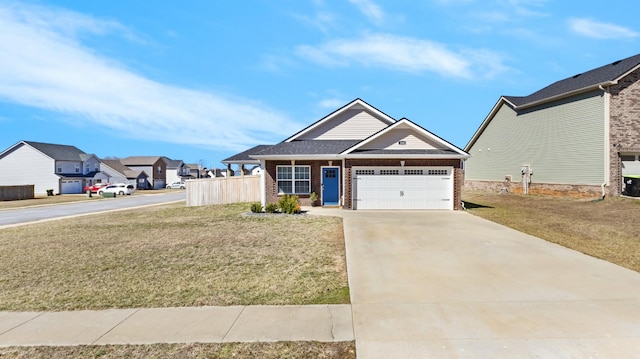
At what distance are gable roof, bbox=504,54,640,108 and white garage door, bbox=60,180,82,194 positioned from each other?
6021 cm

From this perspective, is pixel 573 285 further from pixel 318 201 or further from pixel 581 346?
pixel 318 201

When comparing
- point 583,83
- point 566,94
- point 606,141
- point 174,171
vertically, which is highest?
point 583,83

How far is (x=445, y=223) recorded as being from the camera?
13.9 metres

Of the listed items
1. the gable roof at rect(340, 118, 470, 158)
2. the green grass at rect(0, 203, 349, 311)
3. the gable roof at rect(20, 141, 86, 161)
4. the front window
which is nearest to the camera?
the green grass at rect(0, 203, 349, 311)

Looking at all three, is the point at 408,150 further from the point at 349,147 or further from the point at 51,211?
the point at 51,211

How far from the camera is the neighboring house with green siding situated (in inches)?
881

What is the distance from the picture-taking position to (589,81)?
24.4 meters

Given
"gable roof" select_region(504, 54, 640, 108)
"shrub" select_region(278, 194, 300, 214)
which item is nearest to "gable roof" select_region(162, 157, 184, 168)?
"gable roof" select_region(504, 54, 640, 108)

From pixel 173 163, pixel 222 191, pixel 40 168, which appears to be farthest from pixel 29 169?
pixel 222 191

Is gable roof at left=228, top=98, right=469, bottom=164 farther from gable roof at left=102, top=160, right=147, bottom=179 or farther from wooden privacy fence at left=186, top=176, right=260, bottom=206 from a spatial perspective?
gable roof at left=102, top=160, right=147, bottom=179

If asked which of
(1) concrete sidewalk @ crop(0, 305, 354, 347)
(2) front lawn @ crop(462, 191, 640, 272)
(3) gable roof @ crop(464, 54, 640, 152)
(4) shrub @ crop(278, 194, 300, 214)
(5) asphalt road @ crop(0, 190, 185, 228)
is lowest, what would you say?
(5) asphalt road @ crop(0, 190, 185, 228)

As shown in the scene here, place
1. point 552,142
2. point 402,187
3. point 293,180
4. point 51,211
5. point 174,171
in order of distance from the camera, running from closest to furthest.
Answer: point 402,187 → point 293,180 → point 51,211 → point 552,142 → point 174,171

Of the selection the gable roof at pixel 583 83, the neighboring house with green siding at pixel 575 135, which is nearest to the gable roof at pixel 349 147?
the neighboring house with green siding at pixel 575 135

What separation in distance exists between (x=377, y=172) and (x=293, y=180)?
193 inches
